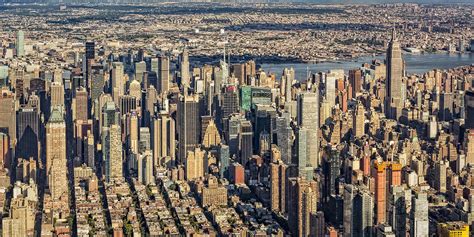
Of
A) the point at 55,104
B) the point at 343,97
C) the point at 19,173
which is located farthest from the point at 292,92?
the point at 19,173

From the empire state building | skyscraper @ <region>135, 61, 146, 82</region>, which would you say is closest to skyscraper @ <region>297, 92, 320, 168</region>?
the empire state building

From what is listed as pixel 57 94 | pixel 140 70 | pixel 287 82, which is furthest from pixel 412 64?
pixel 57 94

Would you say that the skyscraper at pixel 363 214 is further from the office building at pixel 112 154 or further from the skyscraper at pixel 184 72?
the skyscraper at pixel 184 72

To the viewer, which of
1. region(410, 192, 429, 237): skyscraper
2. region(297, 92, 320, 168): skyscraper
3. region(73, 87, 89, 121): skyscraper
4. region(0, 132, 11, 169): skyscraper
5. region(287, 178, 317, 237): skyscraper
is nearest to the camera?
region(410, 192, 429, 237): skyscraper

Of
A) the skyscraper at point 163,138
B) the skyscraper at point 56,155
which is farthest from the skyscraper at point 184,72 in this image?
the skyscraper at point 56,155

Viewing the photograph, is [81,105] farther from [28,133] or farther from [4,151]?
[4,151]

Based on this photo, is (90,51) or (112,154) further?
(90,51)

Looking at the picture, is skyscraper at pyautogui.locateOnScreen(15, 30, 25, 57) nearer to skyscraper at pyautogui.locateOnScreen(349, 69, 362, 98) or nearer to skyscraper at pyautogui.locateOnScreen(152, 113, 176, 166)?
skyscraper at pyautogui.locateOnScreen(349, 69, 362, 98)
